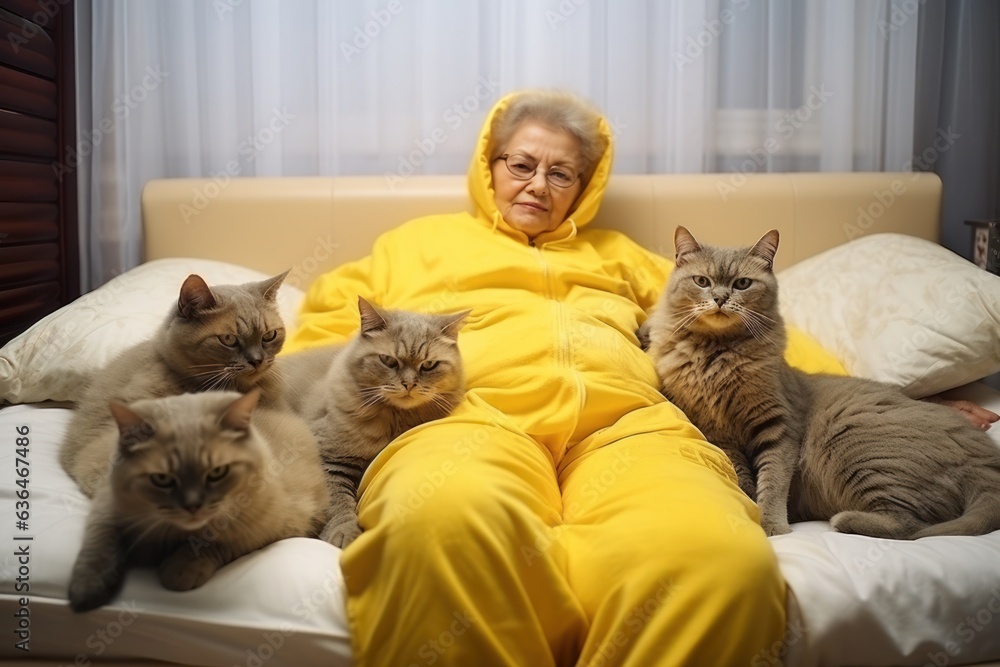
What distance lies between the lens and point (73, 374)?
1.91 m

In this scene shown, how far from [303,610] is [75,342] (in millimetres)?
1129

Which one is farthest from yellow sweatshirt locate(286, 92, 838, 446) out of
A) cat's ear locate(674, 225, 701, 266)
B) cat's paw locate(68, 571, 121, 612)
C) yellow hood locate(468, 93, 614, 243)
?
cat's paw locate(68, 571, 121, 612)

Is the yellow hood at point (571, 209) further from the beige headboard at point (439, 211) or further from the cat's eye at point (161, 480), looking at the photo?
the cat's eye at point (161, 480)

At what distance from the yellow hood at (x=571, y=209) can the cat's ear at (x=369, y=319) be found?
0.71 meters

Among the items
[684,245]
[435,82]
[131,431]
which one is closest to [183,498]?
[131,431]

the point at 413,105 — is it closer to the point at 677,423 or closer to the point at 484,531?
the point at 677,423

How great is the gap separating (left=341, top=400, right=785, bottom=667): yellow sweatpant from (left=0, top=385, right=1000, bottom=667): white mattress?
3.0 inches

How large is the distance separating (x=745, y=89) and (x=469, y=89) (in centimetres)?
107

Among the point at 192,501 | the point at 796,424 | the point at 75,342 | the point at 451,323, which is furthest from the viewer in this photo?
the point at 75,342

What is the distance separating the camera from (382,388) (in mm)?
1627

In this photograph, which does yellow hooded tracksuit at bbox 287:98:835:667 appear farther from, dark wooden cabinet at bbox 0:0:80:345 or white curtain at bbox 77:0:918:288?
dark wooden cabinet at bbox 0:0:80:345

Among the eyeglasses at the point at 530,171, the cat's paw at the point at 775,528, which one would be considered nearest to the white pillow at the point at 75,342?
the eyeglasses at the point at 530,171

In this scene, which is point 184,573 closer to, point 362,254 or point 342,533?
point 342,533

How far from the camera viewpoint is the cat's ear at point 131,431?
3.87 ft
